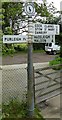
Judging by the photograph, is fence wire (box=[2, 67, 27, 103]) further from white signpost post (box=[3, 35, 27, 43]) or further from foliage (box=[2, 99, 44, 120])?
white signpost post (box=[3, 35, 27, 43])

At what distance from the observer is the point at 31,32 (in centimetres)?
349

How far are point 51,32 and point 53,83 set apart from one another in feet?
5.62

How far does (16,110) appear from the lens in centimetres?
398

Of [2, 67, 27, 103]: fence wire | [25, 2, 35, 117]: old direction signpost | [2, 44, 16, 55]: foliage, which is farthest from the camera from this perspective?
[2, 67, 27, 103]: fence wire

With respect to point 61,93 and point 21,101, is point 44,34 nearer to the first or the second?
point 21,101

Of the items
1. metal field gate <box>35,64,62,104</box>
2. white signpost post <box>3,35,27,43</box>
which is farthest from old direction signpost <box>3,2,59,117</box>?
metal field gate <box>35,64,62,104</box>

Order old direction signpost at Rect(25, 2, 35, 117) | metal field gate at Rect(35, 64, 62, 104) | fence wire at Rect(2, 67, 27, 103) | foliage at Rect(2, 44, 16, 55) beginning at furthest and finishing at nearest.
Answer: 1. fence wire at Rect(2, 67, 27, 103)
2. metal field gate at Rect(35, 64, 62, 104)
3. foliage at Rect(2, 44, 16, 55)
4. old direction signpost at Rect(25, 2, 35, 117)

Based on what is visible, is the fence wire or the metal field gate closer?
the metal field gate

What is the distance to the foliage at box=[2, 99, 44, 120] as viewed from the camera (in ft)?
12.4

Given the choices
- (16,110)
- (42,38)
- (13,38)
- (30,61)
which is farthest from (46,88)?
(13,38)

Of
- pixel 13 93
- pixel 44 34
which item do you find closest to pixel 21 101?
pixel 13 93

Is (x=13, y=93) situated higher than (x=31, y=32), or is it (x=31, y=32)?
(x=31, y=32)

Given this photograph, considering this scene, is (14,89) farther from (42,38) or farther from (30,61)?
(42,38)

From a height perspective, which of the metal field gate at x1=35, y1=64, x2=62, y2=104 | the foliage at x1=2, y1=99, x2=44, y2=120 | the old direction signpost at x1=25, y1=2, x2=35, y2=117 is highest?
the old direction signpost at x1=25, y1=2, x2=35, y2=117
